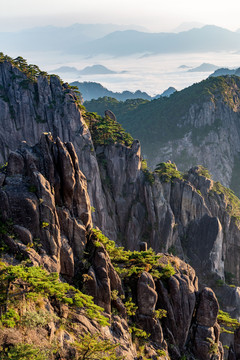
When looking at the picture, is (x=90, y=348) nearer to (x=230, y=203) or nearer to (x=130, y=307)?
(x=130, y=307)

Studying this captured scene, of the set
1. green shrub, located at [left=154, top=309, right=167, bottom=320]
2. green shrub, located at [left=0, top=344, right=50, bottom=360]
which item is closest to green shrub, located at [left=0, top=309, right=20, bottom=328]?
green shrub, located at [left=0, top=344, right=50, bottom=360]

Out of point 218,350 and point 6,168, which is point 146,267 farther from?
point 6,168

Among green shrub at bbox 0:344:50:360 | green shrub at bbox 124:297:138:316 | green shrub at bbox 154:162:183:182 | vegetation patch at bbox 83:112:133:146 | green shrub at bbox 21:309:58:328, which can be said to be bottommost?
green shrub at bbox 124:297:138:316

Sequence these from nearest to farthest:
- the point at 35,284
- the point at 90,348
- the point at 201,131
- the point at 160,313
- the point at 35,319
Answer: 1. the point at 35,319
2. the point at 35,284
3. the point at 90,348
4. the point at 160,313
5. the point at 201,131

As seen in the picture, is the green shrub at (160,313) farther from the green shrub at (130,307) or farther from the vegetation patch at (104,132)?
the vegetation patch at (104,132)

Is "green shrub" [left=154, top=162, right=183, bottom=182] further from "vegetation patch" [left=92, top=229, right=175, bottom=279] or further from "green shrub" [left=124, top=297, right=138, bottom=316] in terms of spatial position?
"green shrub" [left=124, top=297, right=138, bottom=316]

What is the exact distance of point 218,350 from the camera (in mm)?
32281

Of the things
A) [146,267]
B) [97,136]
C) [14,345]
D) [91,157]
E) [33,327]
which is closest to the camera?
[14,345]

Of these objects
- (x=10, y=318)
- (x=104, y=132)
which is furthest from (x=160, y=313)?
(x=104, y=132)

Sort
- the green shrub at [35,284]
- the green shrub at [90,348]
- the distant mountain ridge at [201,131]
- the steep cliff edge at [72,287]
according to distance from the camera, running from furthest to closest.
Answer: the distant mountain ridge at [201,131], the green shrub at [90,348], the steep cliff edge at [72,287], the green shrub at [35,284]

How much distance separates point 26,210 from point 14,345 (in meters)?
9.60

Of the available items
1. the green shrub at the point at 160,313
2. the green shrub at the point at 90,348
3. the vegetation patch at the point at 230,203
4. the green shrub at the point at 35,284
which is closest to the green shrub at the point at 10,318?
the green shrub at the point at 35,284

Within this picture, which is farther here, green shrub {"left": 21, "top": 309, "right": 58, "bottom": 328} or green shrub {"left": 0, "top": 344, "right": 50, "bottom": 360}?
green shrub {"left": 21, "top": 309, "right": 58, "bottom": 328}

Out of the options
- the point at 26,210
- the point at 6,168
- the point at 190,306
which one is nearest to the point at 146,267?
the point at 190,306
